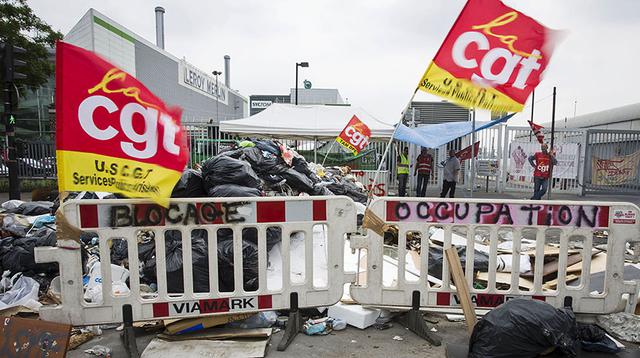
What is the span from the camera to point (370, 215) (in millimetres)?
3227

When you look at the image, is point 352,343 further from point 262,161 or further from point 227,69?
point 227,69

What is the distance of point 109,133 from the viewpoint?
105 inches

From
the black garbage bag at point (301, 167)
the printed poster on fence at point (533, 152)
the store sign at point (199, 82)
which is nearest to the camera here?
the black garbage bag at point (301, 167)

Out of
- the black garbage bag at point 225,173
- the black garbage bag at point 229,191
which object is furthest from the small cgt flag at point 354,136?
the black garbage bag at point 229,191

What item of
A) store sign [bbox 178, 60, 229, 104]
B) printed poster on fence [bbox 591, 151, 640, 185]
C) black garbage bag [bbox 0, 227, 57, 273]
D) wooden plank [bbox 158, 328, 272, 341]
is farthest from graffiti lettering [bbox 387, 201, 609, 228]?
store sign [bbox 178, 60, 229, 104]

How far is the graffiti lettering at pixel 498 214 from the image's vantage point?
3.22 m

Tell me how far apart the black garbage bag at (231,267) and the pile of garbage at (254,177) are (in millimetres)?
688

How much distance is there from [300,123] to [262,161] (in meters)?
9.44

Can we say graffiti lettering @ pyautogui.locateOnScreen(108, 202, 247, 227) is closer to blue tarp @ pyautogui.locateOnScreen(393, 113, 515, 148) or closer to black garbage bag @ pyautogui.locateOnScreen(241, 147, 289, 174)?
black garbage bag @ pyautogui.locateOnScreen(241, 147, 289, 174)

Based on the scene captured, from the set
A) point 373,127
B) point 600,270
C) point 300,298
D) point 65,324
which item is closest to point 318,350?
point 300,298

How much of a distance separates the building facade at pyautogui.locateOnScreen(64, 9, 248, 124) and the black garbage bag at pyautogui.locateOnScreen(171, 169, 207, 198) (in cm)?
232

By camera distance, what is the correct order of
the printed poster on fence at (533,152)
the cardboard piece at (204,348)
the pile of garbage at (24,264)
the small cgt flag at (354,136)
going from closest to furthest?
the cardboard piece at (204,348)
the pile of garbage at (24,264)
the small cgt flag at (354,136)
the printed poster on fence at (533,152)

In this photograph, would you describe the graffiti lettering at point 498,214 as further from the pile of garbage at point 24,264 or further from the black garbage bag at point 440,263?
the pile of garbage at point 24,264

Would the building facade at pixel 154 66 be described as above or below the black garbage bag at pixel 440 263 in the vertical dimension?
above
